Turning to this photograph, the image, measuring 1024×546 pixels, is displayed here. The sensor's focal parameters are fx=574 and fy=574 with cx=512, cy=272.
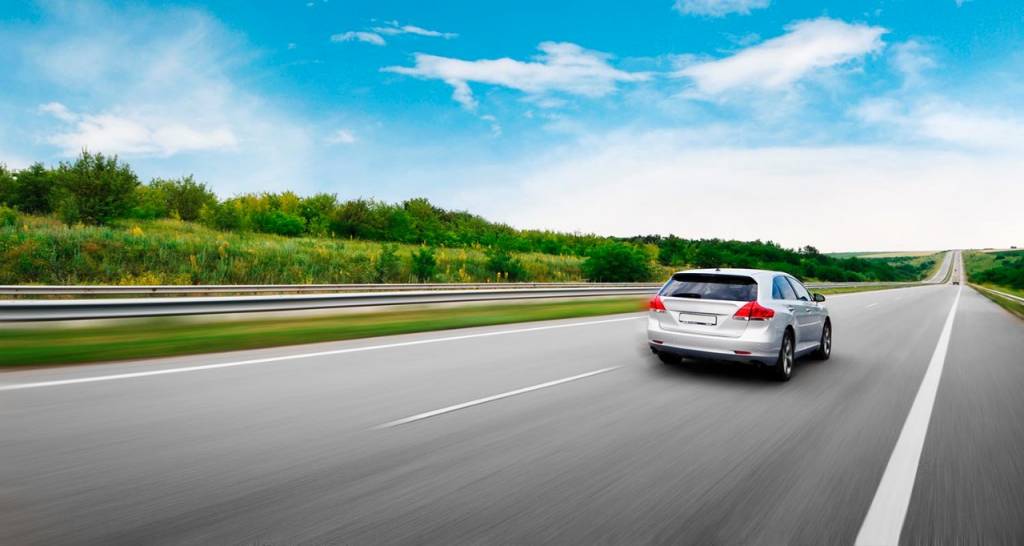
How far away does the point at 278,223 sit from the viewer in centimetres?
5775

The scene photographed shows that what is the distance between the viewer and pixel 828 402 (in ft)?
22.4

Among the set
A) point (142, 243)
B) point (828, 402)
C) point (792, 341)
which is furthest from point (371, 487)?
point (142, 243)

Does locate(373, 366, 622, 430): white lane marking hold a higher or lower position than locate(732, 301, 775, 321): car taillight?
lower

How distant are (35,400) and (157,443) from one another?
2.21 m

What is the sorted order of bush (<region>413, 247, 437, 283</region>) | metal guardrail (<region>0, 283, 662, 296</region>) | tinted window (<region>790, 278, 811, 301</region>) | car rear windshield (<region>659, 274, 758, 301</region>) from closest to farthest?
car rear windshield (<region>659, 274, 758, 301</region>) < tinted window (<region>790, 278, 811, 301</region>) < metal guardrail (<region>0, 283, 662, 296</region>) < bush (<region>413, 247, 437, 283</region>)

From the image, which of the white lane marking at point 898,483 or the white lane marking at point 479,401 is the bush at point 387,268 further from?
the white lane marking at point 898,483

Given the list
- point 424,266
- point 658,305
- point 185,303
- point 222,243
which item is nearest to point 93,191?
point 222,243

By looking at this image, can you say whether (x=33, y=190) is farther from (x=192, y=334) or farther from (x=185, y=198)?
(x=192, y=334)

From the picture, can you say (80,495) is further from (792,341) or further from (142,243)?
(142,243)

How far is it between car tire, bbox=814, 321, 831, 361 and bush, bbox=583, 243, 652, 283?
3829cm

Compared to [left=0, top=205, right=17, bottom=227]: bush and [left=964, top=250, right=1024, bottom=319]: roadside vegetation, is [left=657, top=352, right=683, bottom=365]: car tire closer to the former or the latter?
[left=964, top=250, right=1024, bottom=319]: roadside vegetation

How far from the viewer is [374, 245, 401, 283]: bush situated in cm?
3600

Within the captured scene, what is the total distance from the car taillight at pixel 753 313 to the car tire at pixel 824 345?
115 inches

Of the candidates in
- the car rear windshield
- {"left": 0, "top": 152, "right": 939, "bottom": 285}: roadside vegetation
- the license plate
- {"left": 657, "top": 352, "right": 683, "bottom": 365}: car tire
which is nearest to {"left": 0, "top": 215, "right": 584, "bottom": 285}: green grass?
{"left": 0, "top": 152, "right": 939, "bottom": 285}: roadside vegetation
